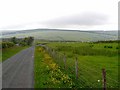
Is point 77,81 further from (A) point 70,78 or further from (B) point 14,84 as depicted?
(B) point 14,84

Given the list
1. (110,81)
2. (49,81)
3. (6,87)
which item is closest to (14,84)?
(6,87)

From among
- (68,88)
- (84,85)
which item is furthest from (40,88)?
(84,85)

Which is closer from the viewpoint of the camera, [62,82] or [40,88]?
[40,88]

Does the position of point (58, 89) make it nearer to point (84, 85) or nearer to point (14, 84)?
point (84, 85)

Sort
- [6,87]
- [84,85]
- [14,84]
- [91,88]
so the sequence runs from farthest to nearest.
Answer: [14,84]
[6,87]
[84,85]
[91,88]

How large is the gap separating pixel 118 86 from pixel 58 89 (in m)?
3.80

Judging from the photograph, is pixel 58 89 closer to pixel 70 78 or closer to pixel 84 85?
pixel 84 85

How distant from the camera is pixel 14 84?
18.1 m

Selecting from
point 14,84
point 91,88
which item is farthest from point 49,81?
point 91,88

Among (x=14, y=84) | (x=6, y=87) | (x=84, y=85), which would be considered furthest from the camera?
(x=14, y=84)

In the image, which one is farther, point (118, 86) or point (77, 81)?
point (77, 81)

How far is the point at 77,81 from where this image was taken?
1741 centimetres

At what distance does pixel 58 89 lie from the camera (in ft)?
51.2

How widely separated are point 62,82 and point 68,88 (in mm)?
2149
